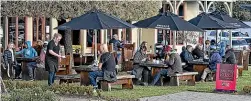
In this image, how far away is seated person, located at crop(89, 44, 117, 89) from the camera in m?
16.1

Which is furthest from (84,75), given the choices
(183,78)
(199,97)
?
(183,78)

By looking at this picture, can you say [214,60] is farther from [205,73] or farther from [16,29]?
[16,29]

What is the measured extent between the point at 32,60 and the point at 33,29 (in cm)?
944

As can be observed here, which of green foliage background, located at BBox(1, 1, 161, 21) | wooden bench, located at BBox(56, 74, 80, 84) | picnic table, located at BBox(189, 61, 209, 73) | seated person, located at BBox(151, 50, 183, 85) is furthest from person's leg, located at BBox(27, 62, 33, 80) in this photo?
green foliage background, located at BBox(1, 1, 161, 21)

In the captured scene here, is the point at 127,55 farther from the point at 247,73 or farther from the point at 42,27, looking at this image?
the point at 42,27

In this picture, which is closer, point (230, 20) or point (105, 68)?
point (105, 68)

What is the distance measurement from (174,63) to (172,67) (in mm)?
142

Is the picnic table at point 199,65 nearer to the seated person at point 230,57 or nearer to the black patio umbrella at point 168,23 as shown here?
the seated person at point 230,57

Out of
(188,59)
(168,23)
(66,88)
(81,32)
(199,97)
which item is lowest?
(199,97)

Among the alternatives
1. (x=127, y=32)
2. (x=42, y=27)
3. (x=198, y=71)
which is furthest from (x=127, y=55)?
(x=127, y=32)

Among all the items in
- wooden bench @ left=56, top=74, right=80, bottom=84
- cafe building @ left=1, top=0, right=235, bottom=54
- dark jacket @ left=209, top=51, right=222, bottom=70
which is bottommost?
wooden bench @ left=56, top=74, right=80, bottom=84

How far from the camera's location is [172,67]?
18.3 metres

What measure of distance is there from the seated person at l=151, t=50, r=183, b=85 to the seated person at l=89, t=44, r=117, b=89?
8.00ft

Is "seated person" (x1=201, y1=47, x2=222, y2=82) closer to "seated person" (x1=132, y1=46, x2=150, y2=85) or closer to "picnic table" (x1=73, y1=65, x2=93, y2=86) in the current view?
"seated person" (x1=132, y1=46, x2=150, y2=85)
